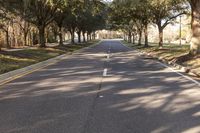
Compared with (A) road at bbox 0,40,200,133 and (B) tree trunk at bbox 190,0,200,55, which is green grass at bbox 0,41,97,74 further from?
(B) tree trunk at bbox 190,0,200,55

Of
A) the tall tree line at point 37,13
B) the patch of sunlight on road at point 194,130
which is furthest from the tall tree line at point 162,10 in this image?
the patch of sunlight on road at point 194,130

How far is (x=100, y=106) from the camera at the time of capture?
33.4ft

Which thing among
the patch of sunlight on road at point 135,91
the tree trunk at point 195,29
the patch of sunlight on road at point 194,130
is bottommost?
the patch of sunlight on road at point 135,91

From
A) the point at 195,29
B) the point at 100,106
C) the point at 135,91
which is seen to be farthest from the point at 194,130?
the point at 195,29

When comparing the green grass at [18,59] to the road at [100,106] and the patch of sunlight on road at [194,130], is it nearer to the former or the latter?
the road at [100,106]

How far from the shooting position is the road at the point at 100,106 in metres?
8.01

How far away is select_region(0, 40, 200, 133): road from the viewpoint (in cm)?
801

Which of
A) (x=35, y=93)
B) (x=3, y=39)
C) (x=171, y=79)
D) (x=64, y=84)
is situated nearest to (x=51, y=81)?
(x=64, y=84)

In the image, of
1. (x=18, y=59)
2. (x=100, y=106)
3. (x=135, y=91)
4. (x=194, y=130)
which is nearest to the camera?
(x=194, y=130)

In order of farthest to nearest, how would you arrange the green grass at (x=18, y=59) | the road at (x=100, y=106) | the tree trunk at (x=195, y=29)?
the tree trunk at (x=195, y=29) → the green grass at (x=18, y=59) → the road at (x=100, y=106)

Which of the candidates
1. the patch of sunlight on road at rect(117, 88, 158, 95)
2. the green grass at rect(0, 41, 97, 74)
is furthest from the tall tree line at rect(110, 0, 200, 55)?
the patch of sunlight on road at rect(117, 88, 158, 95)

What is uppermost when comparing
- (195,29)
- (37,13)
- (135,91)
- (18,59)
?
(37,13)

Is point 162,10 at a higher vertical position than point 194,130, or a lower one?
higher

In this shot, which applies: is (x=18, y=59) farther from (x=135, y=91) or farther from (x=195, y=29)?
(x=135, y=91)
